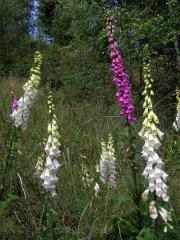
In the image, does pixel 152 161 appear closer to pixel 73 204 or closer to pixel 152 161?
pixel 152 161

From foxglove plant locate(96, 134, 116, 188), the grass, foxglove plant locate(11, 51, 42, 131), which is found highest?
foxglove plant locate(11, 51, 42, 131)

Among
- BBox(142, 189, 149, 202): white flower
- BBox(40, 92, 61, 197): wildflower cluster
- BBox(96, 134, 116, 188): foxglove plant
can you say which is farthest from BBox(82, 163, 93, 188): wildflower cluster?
BBox(142, 189, 149, 202): white flower

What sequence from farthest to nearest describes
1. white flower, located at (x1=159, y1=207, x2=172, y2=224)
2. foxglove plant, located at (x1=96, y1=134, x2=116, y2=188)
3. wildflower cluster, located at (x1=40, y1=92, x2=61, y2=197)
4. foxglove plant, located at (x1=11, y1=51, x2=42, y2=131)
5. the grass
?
1. foxglove plant, located at (x1=96, y1=134, x2=116, y2=188)
2. foxglove plant, located at (x1=11, y1=51, x2=42, y2=131)
3. the grass
4. wildflower cluster, located at (x1=40, y1=92, x2=61, y2=197)
5. white flower, located at (x1=159, y1=207, x2=172, y2=224)

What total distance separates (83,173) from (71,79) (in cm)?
974

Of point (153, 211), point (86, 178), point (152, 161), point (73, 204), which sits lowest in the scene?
point (73, 204)

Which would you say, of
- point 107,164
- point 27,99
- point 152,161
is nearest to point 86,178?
point 107,164

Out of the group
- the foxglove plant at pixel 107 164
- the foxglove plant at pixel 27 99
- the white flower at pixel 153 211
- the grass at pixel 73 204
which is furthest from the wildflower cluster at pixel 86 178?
the white flower at pixel 153 211

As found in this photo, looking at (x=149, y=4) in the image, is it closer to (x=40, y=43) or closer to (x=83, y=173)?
(x=40, y=43)

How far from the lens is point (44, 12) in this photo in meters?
30.8

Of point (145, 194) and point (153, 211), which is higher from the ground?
point (145, 194)

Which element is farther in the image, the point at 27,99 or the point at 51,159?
the point at 27,99

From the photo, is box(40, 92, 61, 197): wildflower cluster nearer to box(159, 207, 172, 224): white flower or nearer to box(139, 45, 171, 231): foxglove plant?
box(139, 45, 171, 231): foxglove plant

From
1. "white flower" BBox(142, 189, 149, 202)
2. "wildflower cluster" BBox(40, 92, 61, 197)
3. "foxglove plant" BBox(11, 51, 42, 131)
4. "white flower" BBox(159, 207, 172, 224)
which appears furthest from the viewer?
"foxglove plant" BBox(11, 51, 42, 131)

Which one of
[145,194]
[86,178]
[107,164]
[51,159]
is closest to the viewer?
[145,194]
